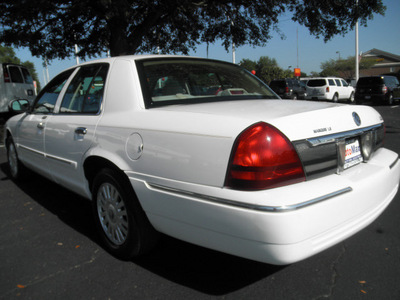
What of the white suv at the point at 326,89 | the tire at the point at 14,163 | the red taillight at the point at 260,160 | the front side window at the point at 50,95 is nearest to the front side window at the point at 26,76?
the tire at the point at 14,163

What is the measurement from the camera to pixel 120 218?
275 cm

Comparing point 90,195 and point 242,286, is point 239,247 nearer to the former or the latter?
point 242,286

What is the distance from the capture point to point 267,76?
6128 centimetres

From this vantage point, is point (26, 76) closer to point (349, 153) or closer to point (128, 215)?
point (128, 215)

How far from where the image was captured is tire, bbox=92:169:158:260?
255 cm

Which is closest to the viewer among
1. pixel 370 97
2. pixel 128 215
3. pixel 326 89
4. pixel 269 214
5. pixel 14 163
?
pixel 269 214

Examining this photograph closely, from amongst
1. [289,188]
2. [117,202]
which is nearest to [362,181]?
[289,188]

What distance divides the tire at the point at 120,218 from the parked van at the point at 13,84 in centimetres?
1345

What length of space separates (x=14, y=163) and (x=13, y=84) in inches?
438

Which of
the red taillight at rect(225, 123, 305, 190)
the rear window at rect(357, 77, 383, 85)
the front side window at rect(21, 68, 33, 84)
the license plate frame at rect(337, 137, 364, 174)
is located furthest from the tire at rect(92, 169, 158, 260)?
the rear window at rect(357, 77, 383, 85)

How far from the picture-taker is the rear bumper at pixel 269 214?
1835 millimetres

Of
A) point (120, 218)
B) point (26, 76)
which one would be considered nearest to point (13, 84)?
point (26, 76)

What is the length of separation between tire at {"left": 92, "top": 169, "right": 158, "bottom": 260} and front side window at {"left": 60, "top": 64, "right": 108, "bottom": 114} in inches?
27.0

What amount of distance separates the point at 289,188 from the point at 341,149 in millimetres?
551
